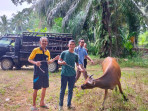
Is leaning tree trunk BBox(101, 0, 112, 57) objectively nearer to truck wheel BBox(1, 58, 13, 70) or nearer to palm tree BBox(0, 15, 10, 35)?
truck wheel BBox(1, 58, 13, 70)

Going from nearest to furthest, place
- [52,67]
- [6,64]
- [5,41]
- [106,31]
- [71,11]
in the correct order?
1. [52,67]
2. [6,64]
3. [5,41]
4. [106,31]
5. [71,11]

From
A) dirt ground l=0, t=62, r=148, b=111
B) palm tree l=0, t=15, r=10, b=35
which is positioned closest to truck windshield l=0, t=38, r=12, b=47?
dirt ground l=0, t=62, r=148, b=111

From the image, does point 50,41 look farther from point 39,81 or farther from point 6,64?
point 39,81

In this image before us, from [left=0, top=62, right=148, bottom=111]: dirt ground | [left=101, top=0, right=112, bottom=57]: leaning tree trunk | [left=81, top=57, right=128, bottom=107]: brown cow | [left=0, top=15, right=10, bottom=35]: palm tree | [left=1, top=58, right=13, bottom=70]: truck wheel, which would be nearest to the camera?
[left=81, top=57, right=128, bottom=107]: brown cow

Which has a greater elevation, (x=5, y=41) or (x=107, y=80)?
(x=5, y=41)

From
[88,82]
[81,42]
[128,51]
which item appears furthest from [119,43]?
[88,82]

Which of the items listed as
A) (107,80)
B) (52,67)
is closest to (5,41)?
(52,67)

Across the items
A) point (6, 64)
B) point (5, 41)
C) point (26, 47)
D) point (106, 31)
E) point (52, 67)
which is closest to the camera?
point (52, 67)

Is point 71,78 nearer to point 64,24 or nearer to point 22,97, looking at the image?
point 22,97

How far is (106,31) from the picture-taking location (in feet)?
47.3

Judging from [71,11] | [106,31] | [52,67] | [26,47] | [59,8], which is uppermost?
[59,8]

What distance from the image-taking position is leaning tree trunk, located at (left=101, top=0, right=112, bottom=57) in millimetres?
13992

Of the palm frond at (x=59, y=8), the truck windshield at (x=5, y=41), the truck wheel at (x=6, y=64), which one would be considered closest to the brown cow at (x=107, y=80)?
the truck wheel at (x=6, y=64)

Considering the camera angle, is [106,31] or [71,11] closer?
[106,31]
